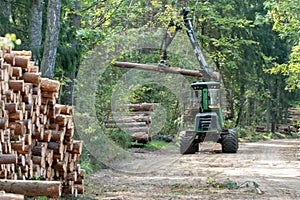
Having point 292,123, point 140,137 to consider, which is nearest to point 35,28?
point 140,137

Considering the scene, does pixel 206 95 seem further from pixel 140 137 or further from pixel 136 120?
pixel 136 120

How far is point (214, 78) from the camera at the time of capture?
2420 cm

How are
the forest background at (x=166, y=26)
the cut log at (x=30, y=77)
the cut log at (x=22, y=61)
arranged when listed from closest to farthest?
the cut log at (x=22, y=61) < the cut log at (x=30, y=77) < the forest background at (x=166, y=26)

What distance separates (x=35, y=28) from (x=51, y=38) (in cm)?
78

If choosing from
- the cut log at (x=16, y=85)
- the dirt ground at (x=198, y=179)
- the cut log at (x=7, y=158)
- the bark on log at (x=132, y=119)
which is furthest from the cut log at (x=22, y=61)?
the bark on log at (x=132, y=119)

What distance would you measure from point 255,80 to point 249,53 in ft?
11.4

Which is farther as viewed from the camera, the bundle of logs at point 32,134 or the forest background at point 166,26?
the forest background at point 166,26

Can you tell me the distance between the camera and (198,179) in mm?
13164

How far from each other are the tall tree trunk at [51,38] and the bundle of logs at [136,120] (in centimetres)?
814

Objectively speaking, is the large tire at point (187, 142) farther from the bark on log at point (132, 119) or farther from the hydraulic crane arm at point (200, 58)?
the hydraulic crane arm at point (200, 58)

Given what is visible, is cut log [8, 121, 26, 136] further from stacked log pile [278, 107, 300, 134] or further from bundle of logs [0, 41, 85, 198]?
stacked log pile [278, 107, 300, 134]

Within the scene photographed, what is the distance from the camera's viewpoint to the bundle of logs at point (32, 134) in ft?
25.6

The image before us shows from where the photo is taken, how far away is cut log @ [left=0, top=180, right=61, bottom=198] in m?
6.26

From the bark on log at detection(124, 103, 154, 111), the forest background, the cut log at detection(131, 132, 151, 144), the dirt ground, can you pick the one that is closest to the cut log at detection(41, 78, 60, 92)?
the dirt ground
